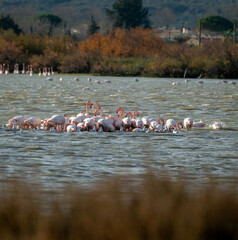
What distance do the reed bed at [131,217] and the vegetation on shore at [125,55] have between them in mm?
48480

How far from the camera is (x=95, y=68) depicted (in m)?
58.0

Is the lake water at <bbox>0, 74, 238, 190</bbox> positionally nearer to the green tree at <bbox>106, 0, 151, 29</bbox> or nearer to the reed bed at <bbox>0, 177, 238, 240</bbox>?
the reed bed at <bbox>0, 177, 238, 240</bbox>

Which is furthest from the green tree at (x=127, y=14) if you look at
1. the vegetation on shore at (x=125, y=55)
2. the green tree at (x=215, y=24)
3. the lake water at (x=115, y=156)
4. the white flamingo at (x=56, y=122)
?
the white flamingo at (x=56, y=122)

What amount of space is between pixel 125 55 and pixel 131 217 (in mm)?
65251

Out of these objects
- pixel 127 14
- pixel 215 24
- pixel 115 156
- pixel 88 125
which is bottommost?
pixel 115 156

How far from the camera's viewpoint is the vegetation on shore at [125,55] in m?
53.9

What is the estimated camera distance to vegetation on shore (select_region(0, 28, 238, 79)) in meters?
53.9

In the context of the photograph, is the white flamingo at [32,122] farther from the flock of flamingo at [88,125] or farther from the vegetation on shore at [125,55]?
the vegetation on shore at [125,55]

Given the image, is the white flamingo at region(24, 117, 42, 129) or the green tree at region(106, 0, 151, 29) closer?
the white flamingo at region(24, 117, 42, 129)

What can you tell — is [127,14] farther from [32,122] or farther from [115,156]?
[115,156]

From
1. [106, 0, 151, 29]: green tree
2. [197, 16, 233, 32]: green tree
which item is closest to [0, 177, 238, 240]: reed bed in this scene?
[106, 0, 151, 29]: green tree

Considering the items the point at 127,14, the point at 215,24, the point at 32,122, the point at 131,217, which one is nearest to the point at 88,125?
the point at 32,122

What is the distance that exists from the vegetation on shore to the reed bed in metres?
48.5

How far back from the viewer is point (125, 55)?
2717 inches
